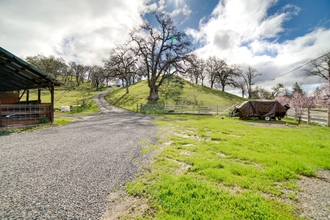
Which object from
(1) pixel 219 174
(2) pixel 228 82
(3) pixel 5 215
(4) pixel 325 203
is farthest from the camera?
(2) pixel 228 82

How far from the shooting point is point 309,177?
3674mm

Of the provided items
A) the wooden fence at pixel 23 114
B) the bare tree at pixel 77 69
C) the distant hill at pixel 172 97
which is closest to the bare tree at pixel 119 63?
the distant hill at pixel 172 97

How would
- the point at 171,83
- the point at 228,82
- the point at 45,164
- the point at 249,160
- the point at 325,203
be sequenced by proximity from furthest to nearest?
the point at 228,82 < the point at 171,83 < the point at 249,160 < the point at 45,164 < the point at 325,203

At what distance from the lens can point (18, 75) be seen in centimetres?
1202

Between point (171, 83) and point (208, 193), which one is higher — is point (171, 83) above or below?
above

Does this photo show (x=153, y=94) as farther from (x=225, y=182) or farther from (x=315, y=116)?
(x=225, y=182)

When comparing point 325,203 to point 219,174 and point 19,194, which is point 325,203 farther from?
point 19,194

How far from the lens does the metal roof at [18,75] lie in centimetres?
943

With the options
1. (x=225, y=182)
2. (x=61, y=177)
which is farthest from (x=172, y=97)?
(x=61, y=177)

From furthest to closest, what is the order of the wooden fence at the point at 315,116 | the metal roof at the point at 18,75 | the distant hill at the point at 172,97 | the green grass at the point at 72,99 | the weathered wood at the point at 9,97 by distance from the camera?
the distant hill at the point at 172,97 → the green grass at the point at 72,99 → the weathered wood at the point at 9,97 → the wooden fence at the point at 315,116 → the metal roof at the point at 18,75

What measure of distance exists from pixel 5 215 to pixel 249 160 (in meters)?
5.77

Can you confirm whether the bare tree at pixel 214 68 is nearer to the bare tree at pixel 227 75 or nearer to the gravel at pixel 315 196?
the bare tree at pixel 227 75

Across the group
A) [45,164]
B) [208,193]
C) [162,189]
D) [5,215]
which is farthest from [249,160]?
[45,164]

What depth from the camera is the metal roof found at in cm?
943
